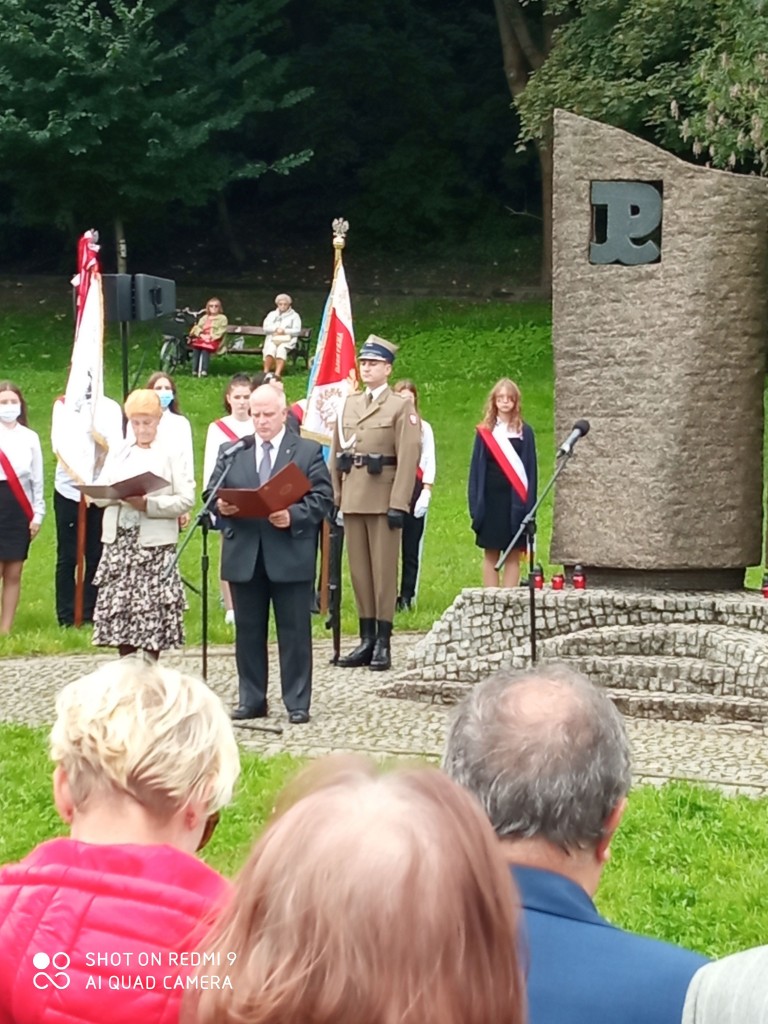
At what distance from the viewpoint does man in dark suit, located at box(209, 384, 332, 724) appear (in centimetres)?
932

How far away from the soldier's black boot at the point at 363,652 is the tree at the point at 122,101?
22.4 metres

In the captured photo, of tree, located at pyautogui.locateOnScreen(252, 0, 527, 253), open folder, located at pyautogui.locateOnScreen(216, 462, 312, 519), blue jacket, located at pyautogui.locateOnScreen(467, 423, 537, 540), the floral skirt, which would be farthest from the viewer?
tree, located at pyautogui.locateOnScreen(252, 0, 527, 253)

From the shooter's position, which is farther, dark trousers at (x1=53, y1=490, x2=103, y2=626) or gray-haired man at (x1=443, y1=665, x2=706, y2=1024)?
dark trousers at (x1=53, y1=490, x2=103, y2=626)

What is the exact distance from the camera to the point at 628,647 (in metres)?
10.1

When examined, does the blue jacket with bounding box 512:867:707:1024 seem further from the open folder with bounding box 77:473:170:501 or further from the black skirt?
the black skirt

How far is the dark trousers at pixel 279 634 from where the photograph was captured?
9.41 meters

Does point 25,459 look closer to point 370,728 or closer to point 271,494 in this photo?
point 271,494

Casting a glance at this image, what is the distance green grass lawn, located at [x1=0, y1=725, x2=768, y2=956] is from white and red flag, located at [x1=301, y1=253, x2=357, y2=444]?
17.5ft

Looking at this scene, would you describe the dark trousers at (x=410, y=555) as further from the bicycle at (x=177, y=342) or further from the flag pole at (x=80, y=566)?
the bicycle at (x=177, y=342)

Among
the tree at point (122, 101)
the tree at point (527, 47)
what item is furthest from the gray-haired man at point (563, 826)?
the tree at point (122, 101)

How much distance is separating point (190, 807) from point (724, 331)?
7.72m

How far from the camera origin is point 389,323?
3197 centimetres

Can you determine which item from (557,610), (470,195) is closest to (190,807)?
(557,610)

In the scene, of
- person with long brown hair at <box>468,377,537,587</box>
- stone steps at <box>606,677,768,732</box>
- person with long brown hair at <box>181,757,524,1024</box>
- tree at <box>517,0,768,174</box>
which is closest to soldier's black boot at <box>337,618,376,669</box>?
person with long brown hair at <box>468,377,537,587</box>
